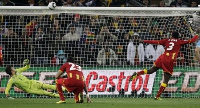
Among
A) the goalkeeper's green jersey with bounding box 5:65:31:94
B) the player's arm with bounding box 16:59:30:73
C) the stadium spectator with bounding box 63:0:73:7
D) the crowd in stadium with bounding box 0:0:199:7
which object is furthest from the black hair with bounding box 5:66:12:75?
the stadium spectator with bounding box 63:0:73:7

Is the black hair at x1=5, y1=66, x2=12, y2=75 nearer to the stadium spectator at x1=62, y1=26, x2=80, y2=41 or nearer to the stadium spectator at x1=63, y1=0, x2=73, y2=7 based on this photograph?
the stadium spectator at x1=62, y1=26, x2=80, y2=41

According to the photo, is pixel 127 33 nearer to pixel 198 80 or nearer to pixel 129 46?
pixel 129 46

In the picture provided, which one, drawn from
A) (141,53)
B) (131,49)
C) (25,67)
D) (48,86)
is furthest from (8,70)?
(141,53)

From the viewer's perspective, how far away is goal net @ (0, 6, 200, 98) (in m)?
21.5

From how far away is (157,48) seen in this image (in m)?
22.5

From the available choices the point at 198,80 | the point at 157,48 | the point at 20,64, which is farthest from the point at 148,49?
the point at 20,64

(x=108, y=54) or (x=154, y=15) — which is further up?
(x=154, y=15)

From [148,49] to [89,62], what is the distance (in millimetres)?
2273

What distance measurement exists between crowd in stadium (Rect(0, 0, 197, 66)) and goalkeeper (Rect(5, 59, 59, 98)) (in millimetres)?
1234

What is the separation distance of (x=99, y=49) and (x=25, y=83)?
3.11m

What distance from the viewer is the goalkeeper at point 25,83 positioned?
20.1m

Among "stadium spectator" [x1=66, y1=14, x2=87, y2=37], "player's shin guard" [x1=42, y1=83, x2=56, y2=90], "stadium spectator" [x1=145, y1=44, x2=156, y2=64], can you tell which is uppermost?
"stadium spectator" [x1=66, y1=14, x2=87, y2=37]

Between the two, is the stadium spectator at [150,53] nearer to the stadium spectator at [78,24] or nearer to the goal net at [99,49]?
the goal net at [99,49]

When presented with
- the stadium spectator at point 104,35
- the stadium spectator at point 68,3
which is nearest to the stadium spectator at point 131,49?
the stadium spectator at point 104,35
